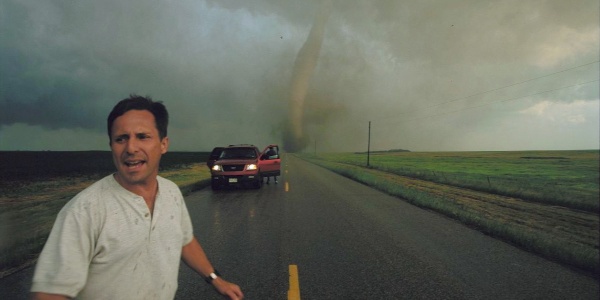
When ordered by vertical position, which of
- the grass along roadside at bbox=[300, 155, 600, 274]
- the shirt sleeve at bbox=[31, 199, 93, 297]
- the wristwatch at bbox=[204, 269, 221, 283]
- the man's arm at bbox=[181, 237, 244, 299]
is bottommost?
the grass along roadside at bbox=[300, 155, 600, 274]

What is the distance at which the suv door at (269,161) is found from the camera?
18.5m

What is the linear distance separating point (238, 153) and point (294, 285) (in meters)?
13.6

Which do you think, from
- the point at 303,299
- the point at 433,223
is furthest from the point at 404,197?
the point at 303,299

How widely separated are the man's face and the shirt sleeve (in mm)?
308

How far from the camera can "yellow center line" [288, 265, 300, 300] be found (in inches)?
164

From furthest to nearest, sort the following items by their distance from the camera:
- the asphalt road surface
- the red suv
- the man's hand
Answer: the red suv
the asphalt road surface
the man's hand

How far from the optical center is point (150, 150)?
181 cm

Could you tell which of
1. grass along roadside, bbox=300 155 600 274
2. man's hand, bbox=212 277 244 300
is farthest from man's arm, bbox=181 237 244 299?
grass along roadside, bbox=300 155 600 274

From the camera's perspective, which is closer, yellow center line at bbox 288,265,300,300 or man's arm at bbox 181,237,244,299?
man's arm at bbox 181,237,244,299

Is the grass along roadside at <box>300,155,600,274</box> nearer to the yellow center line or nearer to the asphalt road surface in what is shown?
the asphalt road surface

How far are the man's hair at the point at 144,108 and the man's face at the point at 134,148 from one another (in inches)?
0.9

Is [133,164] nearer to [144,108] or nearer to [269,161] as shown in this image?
Answer: [144,108]

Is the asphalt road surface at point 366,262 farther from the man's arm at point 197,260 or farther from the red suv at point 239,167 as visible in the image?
the red suv at point 239,167

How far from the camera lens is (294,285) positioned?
14.9 feet
